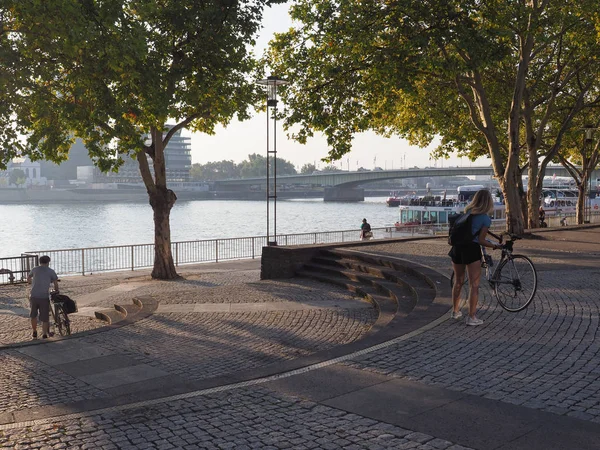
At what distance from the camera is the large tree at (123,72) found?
40.7ft

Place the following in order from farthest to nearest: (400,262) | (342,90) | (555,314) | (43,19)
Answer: (342,90) < (400,262) < (43,19) < (555,314)

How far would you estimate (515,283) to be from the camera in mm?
8820

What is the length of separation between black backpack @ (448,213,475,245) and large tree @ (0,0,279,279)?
7.11 m

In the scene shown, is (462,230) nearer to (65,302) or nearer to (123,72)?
(65,302)

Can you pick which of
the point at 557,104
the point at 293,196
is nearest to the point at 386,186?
the point at 293,196

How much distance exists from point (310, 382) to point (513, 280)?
3.86m

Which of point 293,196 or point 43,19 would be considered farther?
point 293,196

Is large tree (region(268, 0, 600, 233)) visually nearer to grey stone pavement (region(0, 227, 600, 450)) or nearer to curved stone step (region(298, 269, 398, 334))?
curved stone step (region(298, 269, 398, 334))

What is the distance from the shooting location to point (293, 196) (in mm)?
134875

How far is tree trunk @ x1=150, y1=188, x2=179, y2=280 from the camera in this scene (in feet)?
70.7

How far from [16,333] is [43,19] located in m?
5.54

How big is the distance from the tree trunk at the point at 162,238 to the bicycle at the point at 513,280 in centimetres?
1424

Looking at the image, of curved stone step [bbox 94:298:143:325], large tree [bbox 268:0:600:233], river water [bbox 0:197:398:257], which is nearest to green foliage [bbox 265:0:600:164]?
large tree [bbox 268:0:600:233]

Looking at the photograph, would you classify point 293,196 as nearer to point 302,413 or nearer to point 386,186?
point 386,186
